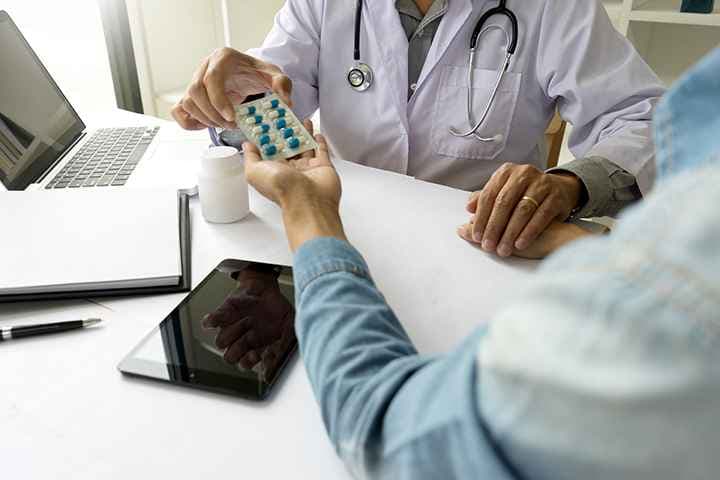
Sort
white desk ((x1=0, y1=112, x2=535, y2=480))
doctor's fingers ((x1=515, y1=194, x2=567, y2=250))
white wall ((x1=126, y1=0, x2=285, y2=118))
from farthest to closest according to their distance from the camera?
white wall ((x1=126, y1=0, x2=285, y2=118))
doctor's fingers ((x1=515, y1=194, x2=567, y2=250))
white desk ((x1=0, y1=112, x2=535, y2=480))

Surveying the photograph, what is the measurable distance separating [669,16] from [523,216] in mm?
1060

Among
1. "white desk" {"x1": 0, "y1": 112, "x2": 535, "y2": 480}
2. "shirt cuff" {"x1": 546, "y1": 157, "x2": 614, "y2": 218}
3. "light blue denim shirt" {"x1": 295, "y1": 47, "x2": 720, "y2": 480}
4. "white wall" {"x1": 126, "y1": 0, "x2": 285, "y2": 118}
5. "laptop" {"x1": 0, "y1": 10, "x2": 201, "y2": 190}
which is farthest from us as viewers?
"white wall" {"x1": 126, "y1": 0, "x2": 285, "y2": 118}

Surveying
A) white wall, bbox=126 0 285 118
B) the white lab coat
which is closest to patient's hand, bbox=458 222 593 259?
the white lab coat

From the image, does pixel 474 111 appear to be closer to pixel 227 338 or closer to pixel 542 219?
pixel 542 219

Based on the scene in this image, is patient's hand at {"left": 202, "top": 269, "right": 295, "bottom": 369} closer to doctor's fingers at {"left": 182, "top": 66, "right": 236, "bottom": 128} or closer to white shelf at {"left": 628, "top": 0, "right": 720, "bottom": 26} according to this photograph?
doctor's fingers at {"left": 182, "top": 66, "right": 236, "bottom": 128}

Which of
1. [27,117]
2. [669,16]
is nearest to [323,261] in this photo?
[27,117]

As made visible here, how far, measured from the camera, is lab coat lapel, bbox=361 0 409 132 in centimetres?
108

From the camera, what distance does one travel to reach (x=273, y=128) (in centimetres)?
87

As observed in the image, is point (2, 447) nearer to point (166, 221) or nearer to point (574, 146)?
point (166, 221)

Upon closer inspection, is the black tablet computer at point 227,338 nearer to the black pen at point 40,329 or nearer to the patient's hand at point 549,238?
the black pen at point 40,329

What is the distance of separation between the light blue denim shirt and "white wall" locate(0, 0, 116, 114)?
160 cm

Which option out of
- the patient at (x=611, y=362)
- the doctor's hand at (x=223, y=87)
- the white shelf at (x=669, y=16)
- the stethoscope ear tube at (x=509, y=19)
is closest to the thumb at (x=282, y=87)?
the doctor's hand at (x=223, y=87)

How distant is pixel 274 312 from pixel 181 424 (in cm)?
17

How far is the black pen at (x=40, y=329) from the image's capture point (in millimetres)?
604
